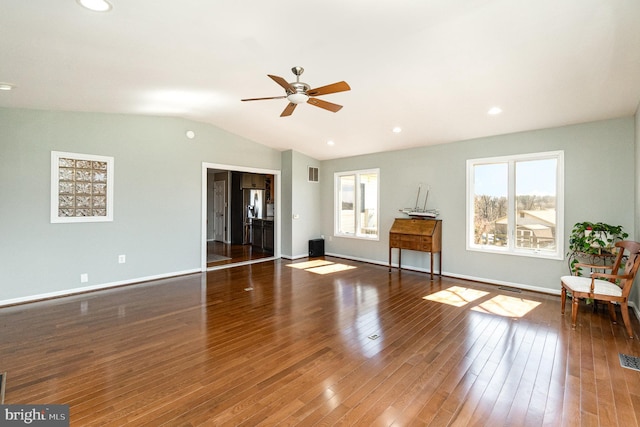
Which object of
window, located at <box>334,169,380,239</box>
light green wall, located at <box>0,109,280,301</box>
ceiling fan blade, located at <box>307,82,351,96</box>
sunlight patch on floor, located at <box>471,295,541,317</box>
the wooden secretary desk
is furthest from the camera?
window, located at <box>334,169,380,239</box>

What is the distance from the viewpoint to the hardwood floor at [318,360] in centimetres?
203

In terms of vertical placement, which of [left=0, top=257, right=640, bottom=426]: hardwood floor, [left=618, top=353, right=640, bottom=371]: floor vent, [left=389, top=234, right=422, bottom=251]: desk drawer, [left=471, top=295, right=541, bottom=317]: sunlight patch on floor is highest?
[left=389, top=234, right=422, bottom=251]: desk drawer

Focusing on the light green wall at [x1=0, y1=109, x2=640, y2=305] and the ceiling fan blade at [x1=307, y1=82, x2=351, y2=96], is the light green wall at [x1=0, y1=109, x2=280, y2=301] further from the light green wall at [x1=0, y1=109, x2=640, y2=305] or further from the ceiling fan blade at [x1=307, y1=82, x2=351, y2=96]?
the ceiling fan blade at [x1=307, y1=82, x2=351, y2=96]

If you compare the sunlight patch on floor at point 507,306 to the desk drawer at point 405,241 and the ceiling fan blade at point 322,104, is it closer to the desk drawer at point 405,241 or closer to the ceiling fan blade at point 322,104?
the desk drawer at point 405,241

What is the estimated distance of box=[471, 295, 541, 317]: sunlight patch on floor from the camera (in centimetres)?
390

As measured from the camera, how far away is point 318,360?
8.86ft

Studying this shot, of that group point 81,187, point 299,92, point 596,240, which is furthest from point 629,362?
point 81,187

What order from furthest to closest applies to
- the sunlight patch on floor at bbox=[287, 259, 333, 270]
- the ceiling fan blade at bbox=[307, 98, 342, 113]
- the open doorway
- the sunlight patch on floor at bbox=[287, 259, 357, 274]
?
the open doorway
the sunlight patch on floor at bbox=[287, 259, 333, 270]
the sunlight patch on floor at bbox=[287, 259, 357, 274]
the ceiling fan blade at bbox=[307, 98, 342, 113]

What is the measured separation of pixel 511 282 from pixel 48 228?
7.18 metres

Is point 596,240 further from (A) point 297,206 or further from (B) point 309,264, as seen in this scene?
(A) point 297,206

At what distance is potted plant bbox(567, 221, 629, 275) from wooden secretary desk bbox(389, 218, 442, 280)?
196 cm

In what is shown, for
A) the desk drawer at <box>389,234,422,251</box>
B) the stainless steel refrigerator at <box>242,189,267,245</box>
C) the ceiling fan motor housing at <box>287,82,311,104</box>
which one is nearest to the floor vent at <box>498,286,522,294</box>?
the desk drawer at <box>389,234,422,251</box>

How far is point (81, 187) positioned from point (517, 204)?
6.91m

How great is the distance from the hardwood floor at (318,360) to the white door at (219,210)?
5884mm
